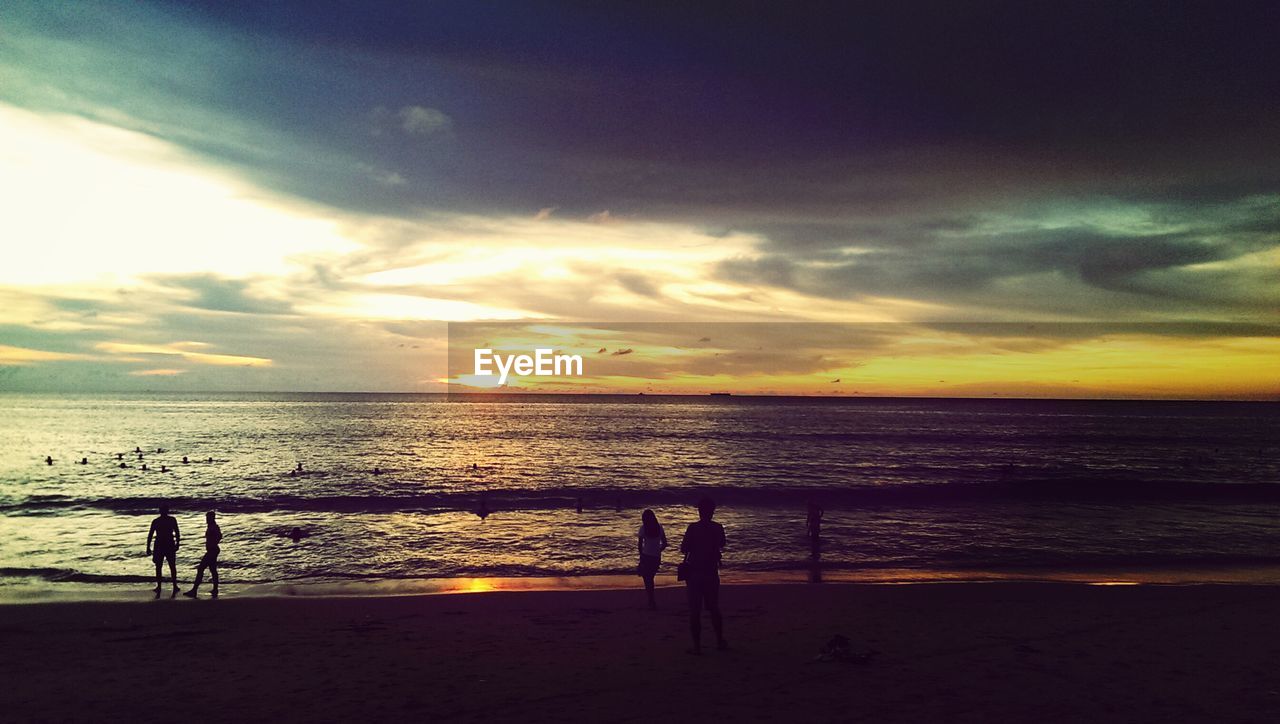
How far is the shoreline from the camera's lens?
1717 centimetres

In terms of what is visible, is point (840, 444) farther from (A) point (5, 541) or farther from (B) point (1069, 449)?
(A) point (5, 541)

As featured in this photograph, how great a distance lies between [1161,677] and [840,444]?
75.4m

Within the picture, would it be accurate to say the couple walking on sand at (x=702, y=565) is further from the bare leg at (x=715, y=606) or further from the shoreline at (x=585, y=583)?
the shoreline at (x=585, y=583)

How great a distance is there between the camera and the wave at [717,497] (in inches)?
1423

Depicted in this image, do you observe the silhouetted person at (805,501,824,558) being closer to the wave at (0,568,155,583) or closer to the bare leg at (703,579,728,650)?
the bare leg at (703,579,728,650)

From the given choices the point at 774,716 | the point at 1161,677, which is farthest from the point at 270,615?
the point at 1161,677

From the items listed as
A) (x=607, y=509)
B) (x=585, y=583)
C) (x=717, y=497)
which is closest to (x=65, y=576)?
(x=585, y=583)

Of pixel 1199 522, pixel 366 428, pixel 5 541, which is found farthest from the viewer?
pixel 366 428

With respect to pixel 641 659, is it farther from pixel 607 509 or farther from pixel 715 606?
pixel 607 509

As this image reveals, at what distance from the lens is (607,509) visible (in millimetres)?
35156

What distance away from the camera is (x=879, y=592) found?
16.5 meters

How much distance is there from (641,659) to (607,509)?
80.0ft

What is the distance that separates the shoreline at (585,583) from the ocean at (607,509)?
209 mm

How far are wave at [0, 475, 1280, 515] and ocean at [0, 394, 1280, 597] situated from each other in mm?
259
